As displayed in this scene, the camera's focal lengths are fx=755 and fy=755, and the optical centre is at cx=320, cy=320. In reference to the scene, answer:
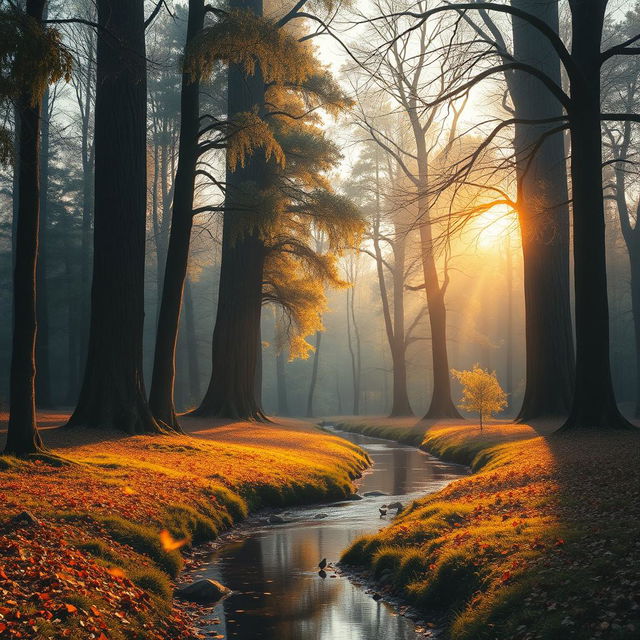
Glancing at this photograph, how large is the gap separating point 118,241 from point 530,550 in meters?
12.0

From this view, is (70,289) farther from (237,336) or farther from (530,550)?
(530,550)

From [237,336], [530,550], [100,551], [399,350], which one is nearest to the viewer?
[530,550]

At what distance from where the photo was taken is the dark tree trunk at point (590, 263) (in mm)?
15070

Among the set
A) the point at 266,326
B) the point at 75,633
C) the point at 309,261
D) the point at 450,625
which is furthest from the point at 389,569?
the point at 266,326

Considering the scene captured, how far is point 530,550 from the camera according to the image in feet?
23.3

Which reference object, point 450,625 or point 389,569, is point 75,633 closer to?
point 450,625

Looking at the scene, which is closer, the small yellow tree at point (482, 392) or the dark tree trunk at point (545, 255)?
the dark tree trunk at point (545, 255)

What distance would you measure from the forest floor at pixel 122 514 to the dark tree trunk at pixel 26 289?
1.85 ft

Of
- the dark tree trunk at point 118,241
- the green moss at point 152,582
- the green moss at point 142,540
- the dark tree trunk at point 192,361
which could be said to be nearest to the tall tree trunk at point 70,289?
the dark tree trunk at point 192,361

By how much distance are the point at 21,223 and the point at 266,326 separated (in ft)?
214

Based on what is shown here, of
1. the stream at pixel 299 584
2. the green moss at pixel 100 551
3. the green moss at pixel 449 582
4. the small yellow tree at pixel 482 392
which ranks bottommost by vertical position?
the stream at pixel 299 584

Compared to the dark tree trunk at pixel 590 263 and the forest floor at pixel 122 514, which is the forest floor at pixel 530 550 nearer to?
the dark tree trunk at pixel 590 263

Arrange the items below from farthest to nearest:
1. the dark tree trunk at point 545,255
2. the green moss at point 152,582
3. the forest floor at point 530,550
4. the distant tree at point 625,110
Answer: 1. the distant tree at point 625,110
2. the dark tree trunk at point 545,255
3. the green moss at point 152,582
4. the forest floor at point 530,550

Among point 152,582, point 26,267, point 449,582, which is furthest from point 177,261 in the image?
point 449,582
